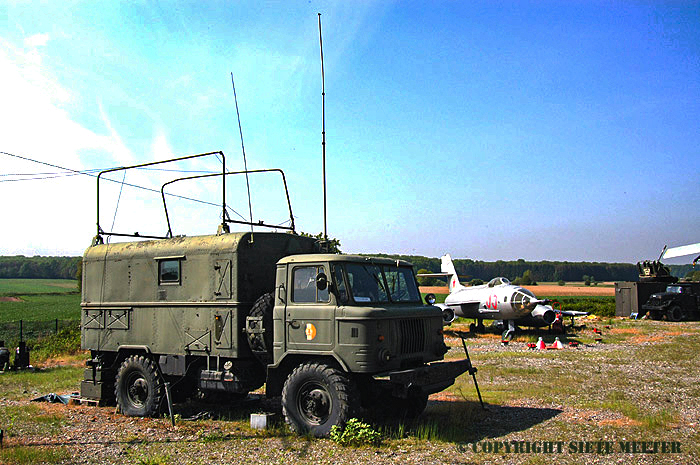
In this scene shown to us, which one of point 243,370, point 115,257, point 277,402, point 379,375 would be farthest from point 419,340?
point 115,257

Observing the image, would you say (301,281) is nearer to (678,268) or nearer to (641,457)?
(641,457)

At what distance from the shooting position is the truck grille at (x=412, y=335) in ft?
29.3

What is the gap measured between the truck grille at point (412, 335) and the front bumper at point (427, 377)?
0.39 meters

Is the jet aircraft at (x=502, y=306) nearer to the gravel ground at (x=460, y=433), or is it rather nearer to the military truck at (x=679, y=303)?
the military truck at (x=679, y=303)

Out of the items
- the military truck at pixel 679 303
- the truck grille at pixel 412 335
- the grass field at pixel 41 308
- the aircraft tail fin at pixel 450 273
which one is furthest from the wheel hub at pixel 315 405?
the grass field at pixel 41 308

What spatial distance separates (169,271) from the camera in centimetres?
1080

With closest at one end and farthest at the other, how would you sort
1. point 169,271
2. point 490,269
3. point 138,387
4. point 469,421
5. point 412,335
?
point 412,335
point 469,421
point 169,271
point 138,387
point 490,269

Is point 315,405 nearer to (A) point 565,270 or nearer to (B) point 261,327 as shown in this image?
(B) point 261,327

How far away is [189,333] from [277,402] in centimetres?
246

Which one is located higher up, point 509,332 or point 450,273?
point 450,273

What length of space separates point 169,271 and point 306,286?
10.2 ft

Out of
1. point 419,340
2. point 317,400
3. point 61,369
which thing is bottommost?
point 61,369

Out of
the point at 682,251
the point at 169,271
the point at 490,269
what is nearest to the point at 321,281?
the point at 169,271

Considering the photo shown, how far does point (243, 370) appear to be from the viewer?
32.6 ft
